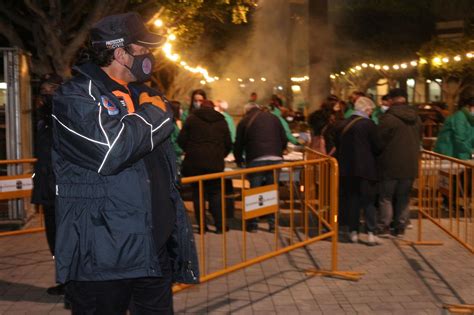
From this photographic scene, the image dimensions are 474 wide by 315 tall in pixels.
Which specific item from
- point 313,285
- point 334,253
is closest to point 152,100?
point 313,285

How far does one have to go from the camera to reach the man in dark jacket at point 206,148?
326 inches

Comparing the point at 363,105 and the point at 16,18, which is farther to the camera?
the point at 16,18

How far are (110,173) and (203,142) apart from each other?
5624mm

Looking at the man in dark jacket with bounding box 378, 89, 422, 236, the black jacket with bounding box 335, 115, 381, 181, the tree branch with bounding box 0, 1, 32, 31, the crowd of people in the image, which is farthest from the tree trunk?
the crowd of people

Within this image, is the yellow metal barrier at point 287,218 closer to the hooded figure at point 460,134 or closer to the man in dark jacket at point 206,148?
the man in dark jacket at point 206,148

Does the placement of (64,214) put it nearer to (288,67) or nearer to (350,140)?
(350,140)

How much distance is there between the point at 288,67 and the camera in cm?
2666

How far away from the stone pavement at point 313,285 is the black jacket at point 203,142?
3.91 ft

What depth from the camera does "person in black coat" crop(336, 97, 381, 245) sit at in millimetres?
7766

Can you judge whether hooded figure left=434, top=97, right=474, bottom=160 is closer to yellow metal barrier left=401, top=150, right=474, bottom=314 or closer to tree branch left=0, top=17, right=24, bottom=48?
yellow metal barrier left=401, top=150, right=474, bottom=314

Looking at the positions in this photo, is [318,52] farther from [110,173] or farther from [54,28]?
[110,173]

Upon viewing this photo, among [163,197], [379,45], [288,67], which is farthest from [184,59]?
[163,197]

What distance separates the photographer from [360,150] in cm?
778

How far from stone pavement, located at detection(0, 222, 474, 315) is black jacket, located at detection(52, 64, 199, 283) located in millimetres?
2725
